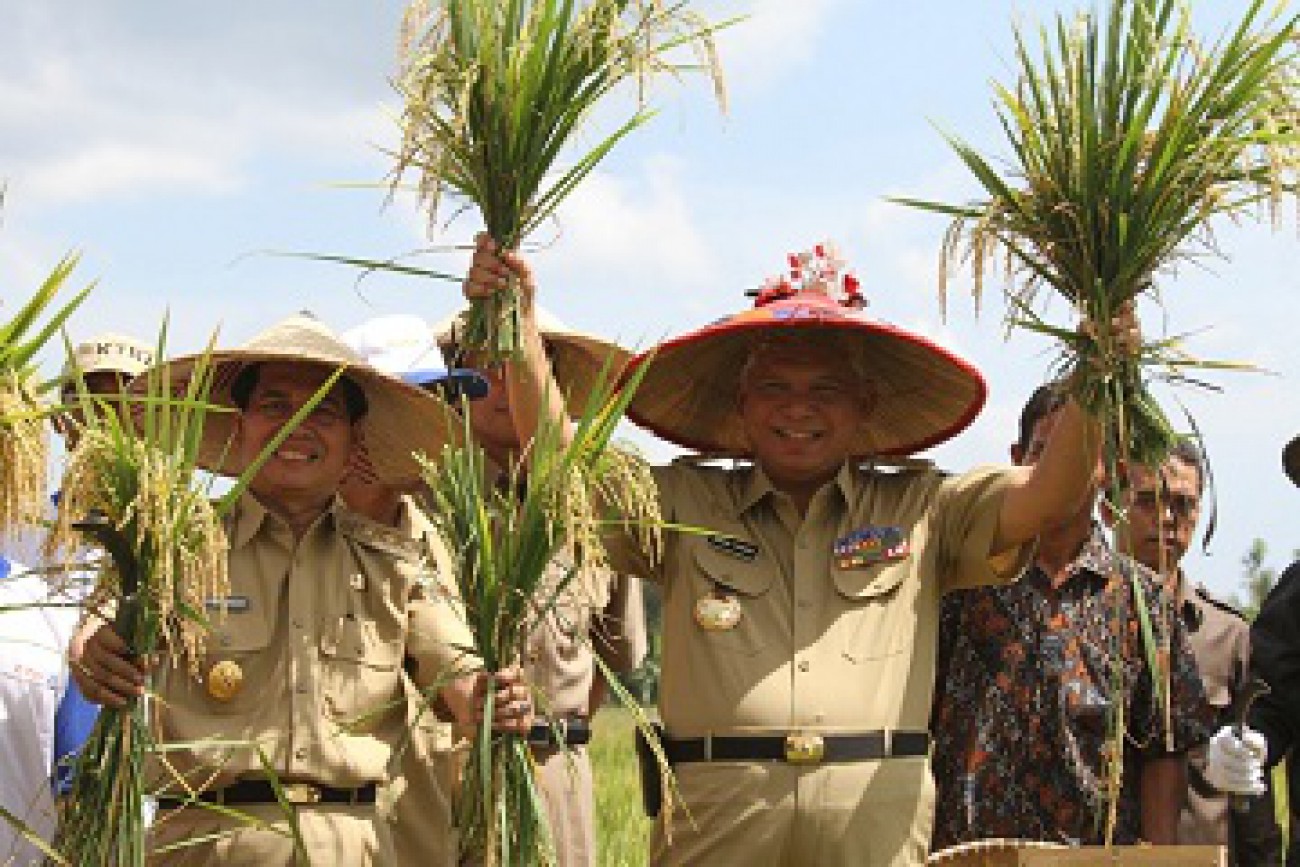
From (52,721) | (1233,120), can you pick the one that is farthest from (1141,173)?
(52,721)

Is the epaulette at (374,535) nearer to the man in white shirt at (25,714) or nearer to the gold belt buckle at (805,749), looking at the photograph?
the man in white shirt at (25,714)

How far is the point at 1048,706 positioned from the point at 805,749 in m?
0.86

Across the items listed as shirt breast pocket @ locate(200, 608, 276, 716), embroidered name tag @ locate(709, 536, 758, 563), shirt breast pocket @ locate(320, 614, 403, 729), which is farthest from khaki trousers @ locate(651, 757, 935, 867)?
shirt breast pocket @ locate(200, 608, 276, 716)

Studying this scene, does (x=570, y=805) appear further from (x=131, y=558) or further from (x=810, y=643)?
(x=131, y=558)

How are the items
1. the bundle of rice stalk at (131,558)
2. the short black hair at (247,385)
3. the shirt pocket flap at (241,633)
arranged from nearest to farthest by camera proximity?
the bundle of rice stalk at (131,558), the shirt pocket flap at (241,633), the short black hair at (247,385)

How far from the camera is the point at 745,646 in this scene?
4.28 m

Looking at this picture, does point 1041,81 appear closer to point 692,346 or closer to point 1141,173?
point 1141,173

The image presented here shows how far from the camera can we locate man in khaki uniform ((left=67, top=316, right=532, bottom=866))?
4.15 m

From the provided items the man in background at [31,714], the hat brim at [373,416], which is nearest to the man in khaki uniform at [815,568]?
the hat brim at [373,416]

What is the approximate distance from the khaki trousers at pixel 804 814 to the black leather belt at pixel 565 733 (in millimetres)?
869

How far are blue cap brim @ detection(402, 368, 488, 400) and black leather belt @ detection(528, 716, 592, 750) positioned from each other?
865mm

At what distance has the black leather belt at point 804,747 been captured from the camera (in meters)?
4.16

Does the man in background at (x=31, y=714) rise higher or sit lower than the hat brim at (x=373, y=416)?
lower

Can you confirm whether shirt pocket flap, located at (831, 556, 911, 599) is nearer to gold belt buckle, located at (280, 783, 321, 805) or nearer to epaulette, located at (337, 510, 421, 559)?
epaulette, located at (337, 510, 421, 559)
